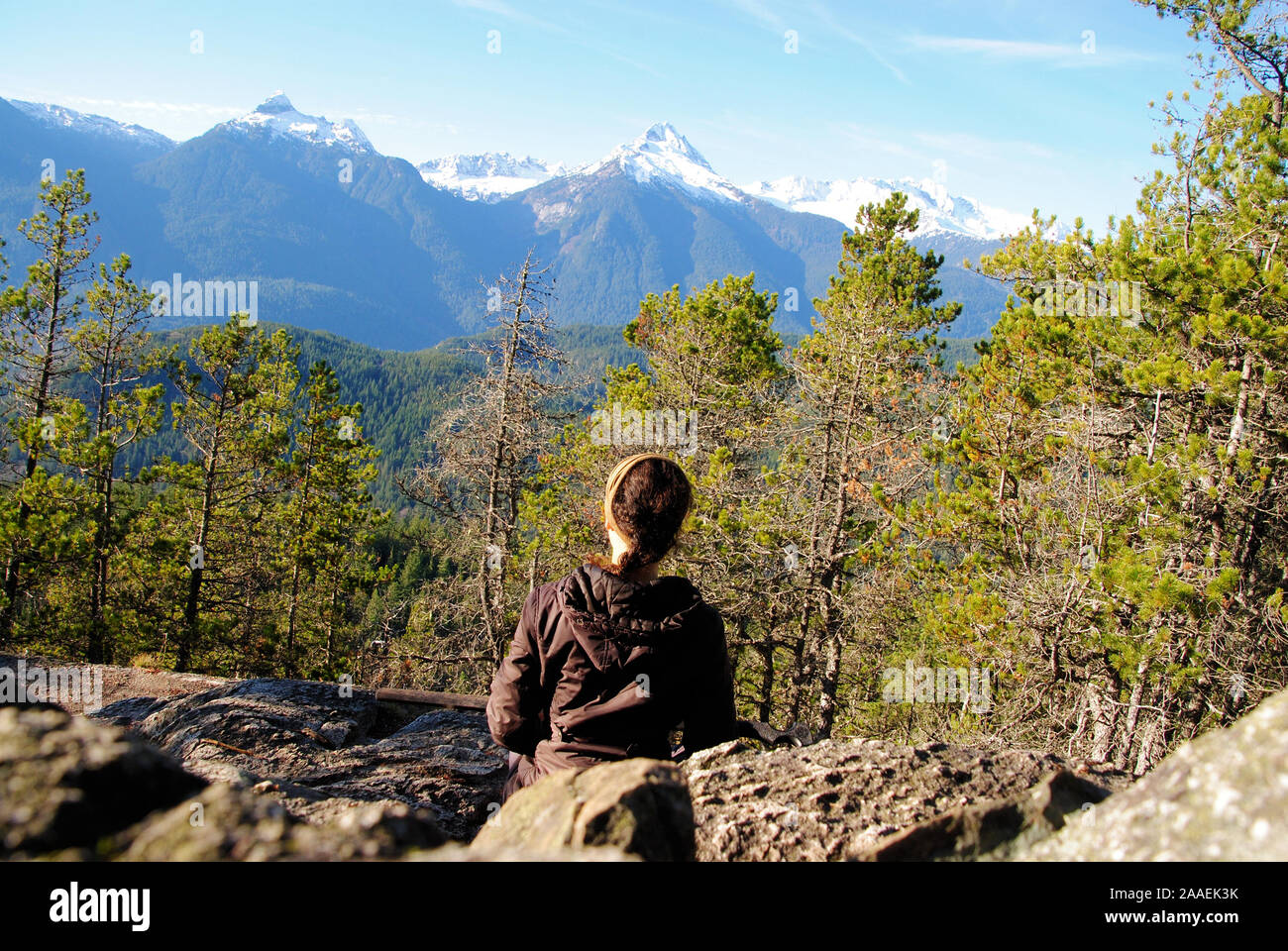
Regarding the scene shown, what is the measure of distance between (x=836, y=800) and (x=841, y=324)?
11686 millimetres

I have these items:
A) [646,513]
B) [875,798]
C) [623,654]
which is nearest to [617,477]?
[646,513]

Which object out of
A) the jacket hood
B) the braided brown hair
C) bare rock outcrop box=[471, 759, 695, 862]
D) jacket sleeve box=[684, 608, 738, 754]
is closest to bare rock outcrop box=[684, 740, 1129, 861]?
jacket sleeve box=[684, 608, 738, 754]

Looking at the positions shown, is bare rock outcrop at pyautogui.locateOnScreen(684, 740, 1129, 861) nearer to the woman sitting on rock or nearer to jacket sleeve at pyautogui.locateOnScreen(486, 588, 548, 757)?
the woman sitting on rock

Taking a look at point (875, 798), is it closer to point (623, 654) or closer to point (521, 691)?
point (623, 654)

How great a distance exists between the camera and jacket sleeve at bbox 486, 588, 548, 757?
9.82 feet

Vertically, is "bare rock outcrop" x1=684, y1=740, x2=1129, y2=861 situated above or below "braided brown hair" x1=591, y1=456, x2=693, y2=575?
below

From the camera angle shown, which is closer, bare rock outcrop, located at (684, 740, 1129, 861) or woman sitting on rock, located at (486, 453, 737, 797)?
bare rock outcrop, located at (684, 740, 1129, 861)

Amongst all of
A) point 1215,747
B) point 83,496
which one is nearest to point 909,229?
point 1215,747

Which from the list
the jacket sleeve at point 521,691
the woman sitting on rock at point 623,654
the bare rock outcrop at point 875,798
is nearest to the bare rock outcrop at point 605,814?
the woman sitting on rock at point 623,654

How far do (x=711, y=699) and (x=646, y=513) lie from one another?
2.95 feet

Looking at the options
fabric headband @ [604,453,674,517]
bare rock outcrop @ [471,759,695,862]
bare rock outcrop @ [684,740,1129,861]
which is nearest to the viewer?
bare rock outcrop @ [471,759,695,862]

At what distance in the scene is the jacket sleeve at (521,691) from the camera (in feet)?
9.82

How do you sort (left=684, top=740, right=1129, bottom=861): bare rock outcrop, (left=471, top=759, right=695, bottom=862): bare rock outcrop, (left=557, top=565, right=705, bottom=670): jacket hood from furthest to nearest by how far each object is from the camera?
(left=557, top=565, right=705, bottom=670): jacket hood < (left=684, top=740, right=1129, bottom=861): bare rock outcrop < (left=471, top=759, right=695, bottom=862): bare rock outcrop

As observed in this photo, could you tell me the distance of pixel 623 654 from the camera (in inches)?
111
